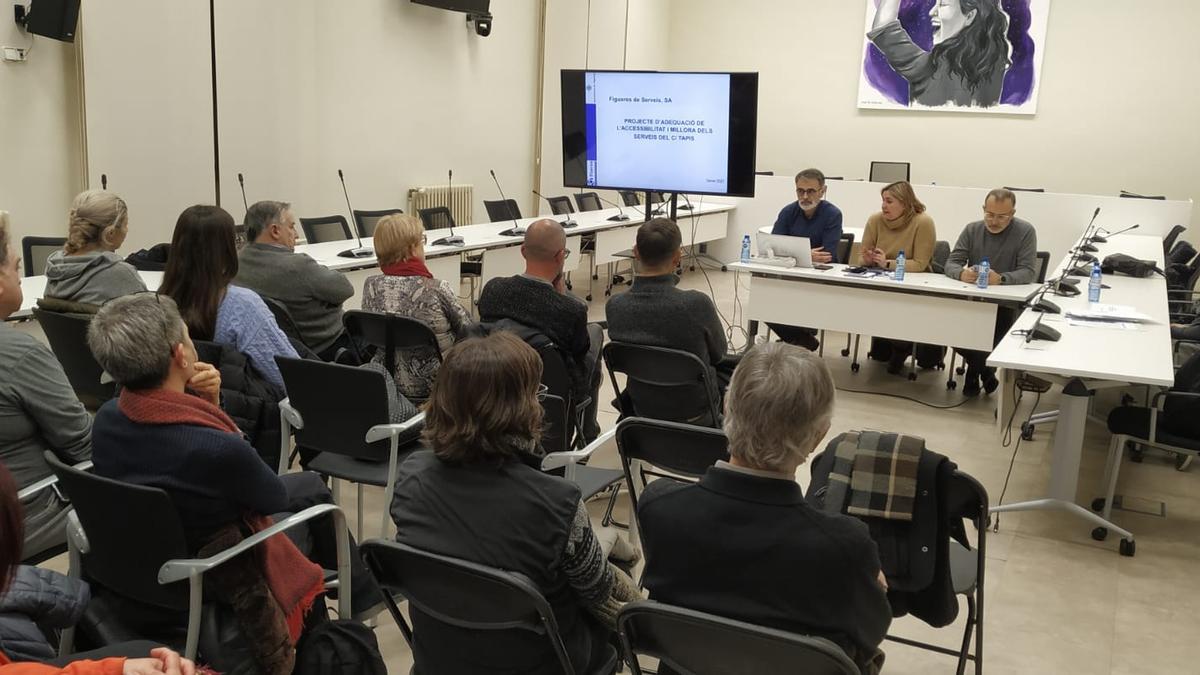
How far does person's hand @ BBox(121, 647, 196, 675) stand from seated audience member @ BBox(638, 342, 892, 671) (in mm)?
747

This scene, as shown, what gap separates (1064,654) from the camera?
109 inches

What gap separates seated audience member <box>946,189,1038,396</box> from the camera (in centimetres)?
549

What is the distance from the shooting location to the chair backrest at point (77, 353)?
2945 mm

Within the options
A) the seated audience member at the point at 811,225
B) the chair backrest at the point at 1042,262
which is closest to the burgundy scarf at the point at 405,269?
the seated audience member at the point at 811,225

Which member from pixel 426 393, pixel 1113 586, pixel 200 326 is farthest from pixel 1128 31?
pixel 200 326

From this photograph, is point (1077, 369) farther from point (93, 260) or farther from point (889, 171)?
point (889, 171)

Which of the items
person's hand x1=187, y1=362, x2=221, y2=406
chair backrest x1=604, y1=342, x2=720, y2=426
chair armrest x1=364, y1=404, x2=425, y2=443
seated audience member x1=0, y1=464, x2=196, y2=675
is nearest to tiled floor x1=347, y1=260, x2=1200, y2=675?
chair backrest x1=604, y1=342, x2=720, y2=426

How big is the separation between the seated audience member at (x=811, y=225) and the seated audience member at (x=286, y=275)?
287cm

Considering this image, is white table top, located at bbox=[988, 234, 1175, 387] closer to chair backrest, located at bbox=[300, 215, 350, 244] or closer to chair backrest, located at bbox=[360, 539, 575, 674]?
chair backrest, located at bbox=[360, 539, 575, 674]

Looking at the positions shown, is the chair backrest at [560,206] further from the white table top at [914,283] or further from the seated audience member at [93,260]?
the seated audience member at [93,260]

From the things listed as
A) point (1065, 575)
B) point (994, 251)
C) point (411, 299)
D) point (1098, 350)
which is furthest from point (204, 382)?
point (994, 251)

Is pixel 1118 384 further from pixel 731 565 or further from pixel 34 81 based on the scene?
pixel 34 81

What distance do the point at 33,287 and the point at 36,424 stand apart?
1867 mm

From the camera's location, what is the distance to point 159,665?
3.81 ft
